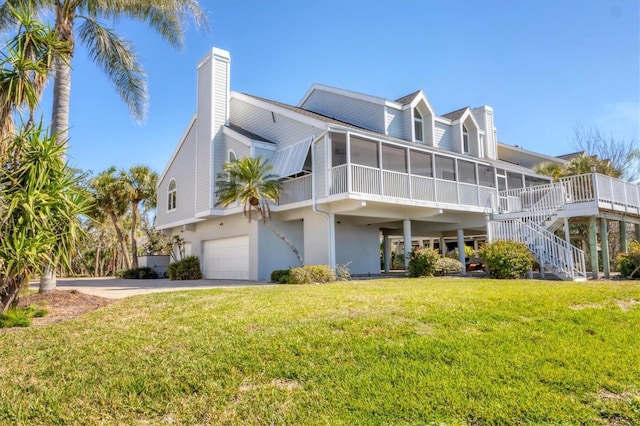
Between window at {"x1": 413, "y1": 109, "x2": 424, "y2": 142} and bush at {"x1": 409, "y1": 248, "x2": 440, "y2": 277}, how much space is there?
28.1ft

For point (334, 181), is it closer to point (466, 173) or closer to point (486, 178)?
point (466, 173)

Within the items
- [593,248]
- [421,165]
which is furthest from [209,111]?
[593,248]

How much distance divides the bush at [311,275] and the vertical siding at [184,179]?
408 inches

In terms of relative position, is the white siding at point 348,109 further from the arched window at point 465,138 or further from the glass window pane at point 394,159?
the arched window at point 465,138

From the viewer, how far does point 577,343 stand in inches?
233

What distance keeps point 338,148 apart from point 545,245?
992 centimetres

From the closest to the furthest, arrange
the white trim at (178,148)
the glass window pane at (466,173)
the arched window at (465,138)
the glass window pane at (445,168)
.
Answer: the glass window pane at (445,168) → the white trim at (178,148) → the glass window pane at (466,173) → the arched window at (465,138)

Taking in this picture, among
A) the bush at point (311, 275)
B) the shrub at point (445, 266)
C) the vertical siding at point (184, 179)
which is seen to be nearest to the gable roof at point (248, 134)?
the vertical siding at point (184, 179)

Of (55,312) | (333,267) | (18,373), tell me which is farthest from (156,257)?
(18,373)

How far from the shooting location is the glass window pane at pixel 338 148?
18.0m

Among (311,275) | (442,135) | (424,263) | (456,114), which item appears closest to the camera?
(311,275)

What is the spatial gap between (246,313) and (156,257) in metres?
23.3

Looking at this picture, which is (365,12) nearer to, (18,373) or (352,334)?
(352,334)

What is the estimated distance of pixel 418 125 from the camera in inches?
943
